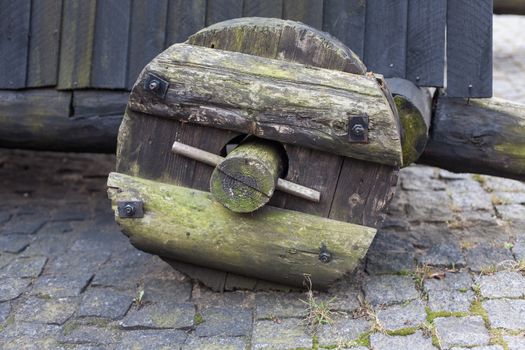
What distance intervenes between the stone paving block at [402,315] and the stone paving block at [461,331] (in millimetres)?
91

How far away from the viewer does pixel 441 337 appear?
3377mm

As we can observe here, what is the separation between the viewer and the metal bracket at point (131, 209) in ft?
12.1

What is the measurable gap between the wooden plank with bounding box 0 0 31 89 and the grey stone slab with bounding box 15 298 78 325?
144cm

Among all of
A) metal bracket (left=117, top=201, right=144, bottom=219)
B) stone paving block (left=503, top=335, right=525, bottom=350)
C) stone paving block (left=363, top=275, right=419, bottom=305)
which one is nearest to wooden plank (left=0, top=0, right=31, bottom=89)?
metal bracket (left=117, top=201, right=144, bottom=219)

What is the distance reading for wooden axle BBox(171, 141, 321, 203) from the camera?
3564 mm

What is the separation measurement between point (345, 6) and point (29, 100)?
197 cm

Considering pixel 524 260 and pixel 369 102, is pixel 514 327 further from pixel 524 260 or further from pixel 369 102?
pixel 369 102

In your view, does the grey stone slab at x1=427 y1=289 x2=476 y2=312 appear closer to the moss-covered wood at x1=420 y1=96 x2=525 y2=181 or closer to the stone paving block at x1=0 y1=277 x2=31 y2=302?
the moss-covered wood at x1=420 y1=96 x2=525 y2=181

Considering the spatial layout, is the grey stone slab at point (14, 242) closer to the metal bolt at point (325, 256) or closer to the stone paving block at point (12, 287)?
the stone paving block at point (12, 287)

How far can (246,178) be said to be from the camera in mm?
3426

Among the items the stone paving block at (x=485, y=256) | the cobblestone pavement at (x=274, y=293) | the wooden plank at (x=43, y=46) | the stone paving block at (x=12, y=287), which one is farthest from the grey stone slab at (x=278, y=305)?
the wooden plank at (x=43, y=46)

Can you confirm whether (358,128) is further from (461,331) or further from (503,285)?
(503,285)

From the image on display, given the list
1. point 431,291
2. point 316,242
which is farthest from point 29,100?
point 431,291

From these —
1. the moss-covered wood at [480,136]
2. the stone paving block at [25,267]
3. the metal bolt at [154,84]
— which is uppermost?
the metal bolt at [154,84]
